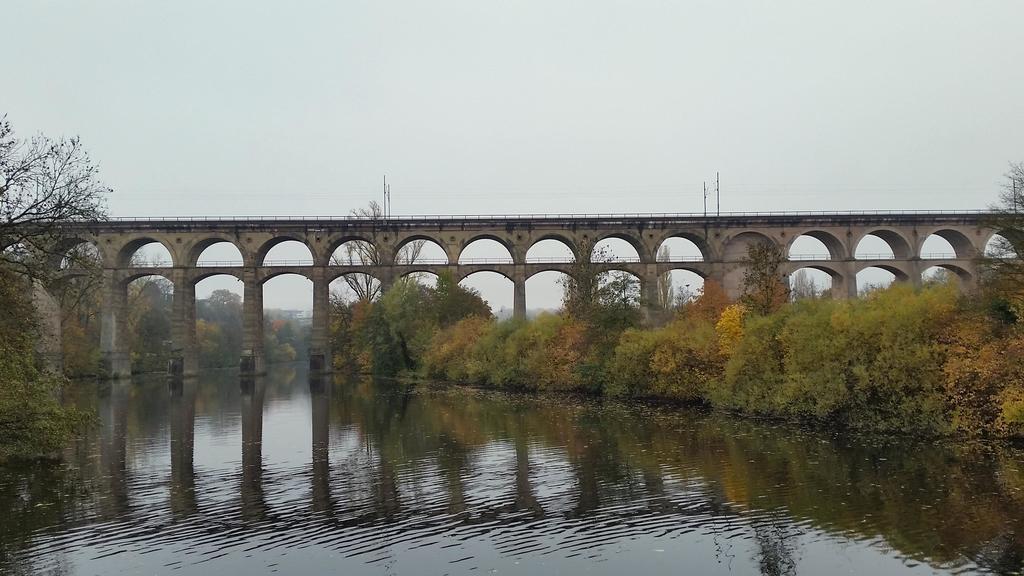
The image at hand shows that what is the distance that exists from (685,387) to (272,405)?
1935 cm

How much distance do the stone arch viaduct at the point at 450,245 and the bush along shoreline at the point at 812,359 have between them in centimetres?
1807

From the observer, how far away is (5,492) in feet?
46.6

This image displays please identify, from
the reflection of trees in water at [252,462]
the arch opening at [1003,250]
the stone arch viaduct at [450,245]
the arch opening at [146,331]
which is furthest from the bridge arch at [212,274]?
the arch opening at [1003,250]

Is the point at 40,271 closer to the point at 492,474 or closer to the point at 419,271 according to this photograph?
the point at 492,474

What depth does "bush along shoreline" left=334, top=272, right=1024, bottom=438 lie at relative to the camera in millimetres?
18344

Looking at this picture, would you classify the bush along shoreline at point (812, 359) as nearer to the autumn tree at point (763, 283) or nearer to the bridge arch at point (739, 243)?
the autumn tree at point (763, 283)

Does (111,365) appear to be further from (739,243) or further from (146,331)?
(739,243)

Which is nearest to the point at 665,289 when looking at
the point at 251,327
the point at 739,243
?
the point at 739,243

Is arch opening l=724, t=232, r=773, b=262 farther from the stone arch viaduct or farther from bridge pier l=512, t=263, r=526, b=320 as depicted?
bridge pier l=512, t=263, r=526, b=320

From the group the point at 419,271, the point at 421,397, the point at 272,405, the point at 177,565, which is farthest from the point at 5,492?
the point at 419,271

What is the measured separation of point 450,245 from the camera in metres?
57.0

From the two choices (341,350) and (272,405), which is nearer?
(272,405)

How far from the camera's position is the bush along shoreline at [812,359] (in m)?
18.3

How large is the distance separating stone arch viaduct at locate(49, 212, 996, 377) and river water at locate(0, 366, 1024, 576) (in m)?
34.2
